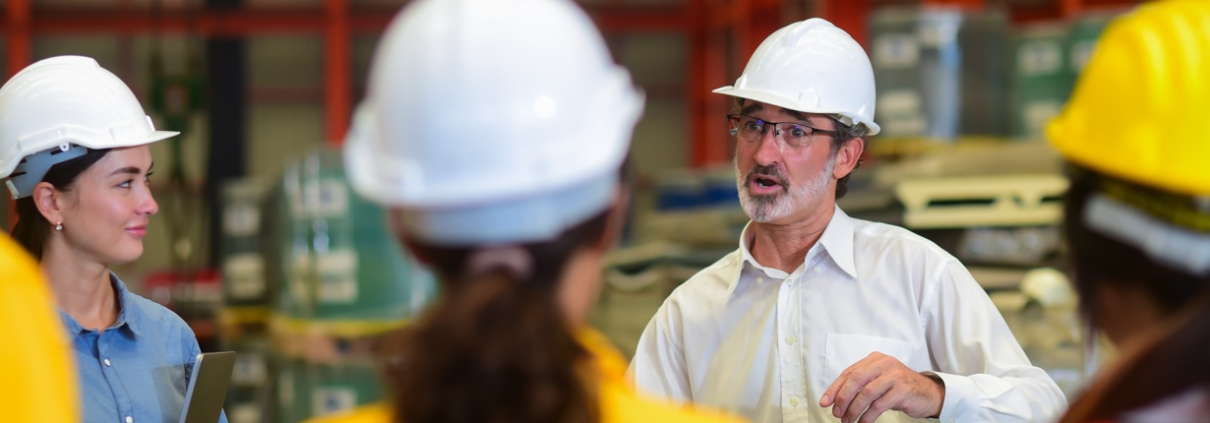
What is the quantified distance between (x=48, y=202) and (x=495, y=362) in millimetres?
1868

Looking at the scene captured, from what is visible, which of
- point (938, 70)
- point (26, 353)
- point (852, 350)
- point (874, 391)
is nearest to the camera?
point (26, 353)

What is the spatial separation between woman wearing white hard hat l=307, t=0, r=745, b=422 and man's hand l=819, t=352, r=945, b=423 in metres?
1.09

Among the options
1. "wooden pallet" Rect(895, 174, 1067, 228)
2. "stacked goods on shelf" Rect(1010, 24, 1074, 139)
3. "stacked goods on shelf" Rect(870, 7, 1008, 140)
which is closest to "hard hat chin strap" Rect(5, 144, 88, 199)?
"wooden pallet" Rect(895, 174, 1067, 228)

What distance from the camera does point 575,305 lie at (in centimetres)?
142

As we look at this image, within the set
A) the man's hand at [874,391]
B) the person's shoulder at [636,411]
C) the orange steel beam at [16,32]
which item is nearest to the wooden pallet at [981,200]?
the man's hand at [874,391]

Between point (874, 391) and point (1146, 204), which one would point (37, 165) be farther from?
point (1146, 204)

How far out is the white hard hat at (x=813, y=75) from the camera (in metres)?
2.93

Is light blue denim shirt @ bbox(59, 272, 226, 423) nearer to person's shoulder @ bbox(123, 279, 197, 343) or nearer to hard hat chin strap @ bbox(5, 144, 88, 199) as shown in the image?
person's shoulder @ bbox(123, 279, 197, 343)

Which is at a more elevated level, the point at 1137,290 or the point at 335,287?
the point at 1137,290

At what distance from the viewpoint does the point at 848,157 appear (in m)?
3.08

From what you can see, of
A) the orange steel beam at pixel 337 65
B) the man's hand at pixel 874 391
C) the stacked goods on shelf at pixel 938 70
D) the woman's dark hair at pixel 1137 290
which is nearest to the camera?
the woman's dark hair at pixel 1137 290

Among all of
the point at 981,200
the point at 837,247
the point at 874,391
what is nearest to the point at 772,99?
the point at 837,247

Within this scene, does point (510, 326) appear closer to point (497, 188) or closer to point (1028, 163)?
point (497, 188)

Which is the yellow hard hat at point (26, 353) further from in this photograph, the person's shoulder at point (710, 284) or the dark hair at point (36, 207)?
the person's shoulder at point (710, 284)
